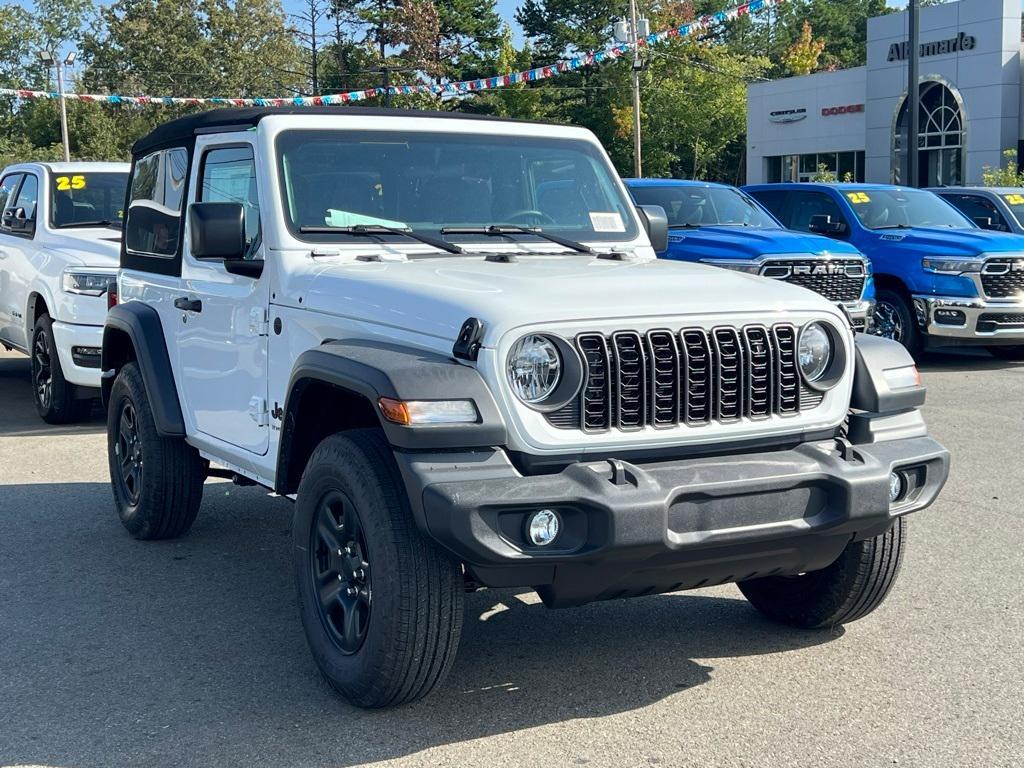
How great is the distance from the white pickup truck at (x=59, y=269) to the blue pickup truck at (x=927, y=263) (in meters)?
7.28

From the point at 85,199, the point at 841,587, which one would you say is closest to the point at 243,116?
the point at 841,587

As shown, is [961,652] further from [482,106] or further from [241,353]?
[482,106]

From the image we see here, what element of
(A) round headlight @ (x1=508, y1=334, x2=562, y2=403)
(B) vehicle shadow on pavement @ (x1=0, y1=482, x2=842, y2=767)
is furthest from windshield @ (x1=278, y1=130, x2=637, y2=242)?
(B) vehicle shadow on pavement @ (x1=0, y1=482, x2=842, y2=767)

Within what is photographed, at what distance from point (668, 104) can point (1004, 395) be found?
169ft

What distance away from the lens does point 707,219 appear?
43.4 feet

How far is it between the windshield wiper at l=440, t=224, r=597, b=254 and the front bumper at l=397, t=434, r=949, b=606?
1.51 meters

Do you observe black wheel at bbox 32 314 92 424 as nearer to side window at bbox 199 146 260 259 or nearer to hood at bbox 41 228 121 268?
hood at bbox 41 228 121 268

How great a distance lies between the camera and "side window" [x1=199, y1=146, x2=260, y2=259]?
5.20m

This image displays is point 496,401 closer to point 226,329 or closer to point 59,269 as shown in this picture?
point 226,329

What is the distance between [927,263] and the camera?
13.2m

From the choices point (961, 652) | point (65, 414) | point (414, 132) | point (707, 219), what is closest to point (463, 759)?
point (961, 652)

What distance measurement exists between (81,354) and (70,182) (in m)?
2.13

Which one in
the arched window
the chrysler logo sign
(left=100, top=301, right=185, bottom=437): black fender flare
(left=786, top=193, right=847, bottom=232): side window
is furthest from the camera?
the chrysler logo sign

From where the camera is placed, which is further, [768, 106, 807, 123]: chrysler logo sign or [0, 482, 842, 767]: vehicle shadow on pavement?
[768, 106, 807, 123]: chrysler logo sign
